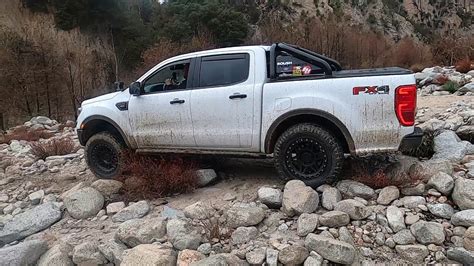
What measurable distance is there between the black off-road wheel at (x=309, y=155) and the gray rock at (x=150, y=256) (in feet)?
6.27

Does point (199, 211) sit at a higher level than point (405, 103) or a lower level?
lower

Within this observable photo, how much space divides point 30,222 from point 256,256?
11.3 feet

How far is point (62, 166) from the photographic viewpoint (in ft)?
27.1

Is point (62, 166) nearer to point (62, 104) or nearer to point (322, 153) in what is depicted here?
point (322, 153)

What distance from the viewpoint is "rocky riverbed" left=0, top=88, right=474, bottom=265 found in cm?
431

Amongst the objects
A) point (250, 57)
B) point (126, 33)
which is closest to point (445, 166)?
point (250, 57)

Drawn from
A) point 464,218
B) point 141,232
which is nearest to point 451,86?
point 464,218

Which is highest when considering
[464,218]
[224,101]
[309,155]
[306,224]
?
[224,101]

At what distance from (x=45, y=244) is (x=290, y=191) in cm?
324

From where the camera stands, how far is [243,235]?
15.6 ft

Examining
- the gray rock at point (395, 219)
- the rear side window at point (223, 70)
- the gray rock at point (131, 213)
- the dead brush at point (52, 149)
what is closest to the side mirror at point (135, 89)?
the rear side window at point (223, 70)

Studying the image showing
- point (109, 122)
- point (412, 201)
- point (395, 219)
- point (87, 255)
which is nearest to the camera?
point (395, 219)

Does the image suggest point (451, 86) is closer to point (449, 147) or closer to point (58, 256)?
point (449, 147)

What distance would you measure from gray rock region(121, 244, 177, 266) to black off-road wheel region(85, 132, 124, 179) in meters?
2.42
